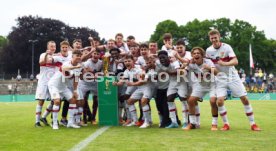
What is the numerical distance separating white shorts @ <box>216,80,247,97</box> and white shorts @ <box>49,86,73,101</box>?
12.7 feet

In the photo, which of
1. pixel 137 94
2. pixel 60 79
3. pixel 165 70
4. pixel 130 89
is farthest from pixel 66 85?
pixel 165 70

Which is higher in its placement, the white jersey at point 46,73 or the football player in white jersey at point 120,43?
the football player in white jersey at point 120,43

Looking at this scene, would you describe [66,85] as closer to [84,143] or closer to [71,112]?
[71,112]

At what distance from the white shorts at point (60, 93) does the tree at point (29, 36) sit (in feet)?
203

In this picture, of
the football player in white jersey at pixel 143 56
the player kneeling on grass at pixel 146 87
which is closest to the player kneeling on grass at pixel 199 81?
the player kneeling on grass at pixel 146 87

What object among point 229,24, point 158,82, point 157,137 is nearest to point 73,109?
point 158,82

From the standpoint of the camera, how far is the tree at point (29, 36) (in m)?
71.5

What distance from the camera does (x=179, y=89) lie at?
10.6 metres

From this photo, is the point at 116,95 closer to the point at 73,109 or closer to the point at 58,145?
the point at 73,109

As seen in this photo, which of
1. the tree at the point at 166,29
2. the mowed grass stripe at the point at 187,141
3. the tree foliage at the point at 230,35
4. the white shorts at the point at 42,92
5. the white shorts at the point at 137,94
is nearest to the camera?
the mowed grass stripe at the point at 187,141

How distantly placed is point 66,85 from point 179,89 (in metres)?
3.06

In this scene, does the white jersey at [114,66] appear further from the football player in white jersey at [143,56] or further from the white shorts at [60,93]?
the white shorts at [60,93]

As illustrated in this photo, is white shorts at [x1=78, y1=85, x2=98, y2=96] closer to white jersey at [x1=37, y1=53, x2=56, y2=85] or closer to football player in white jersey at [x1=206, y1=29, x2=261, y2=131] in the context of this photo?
white jersey at [x1=37, y1=53, x2=56, y2=85]

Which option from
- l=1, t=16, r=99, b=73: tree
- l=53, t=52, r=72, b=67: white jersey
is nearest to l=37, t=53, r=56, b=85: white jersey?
l=53, t=52, r=72, b=67: white jersey
